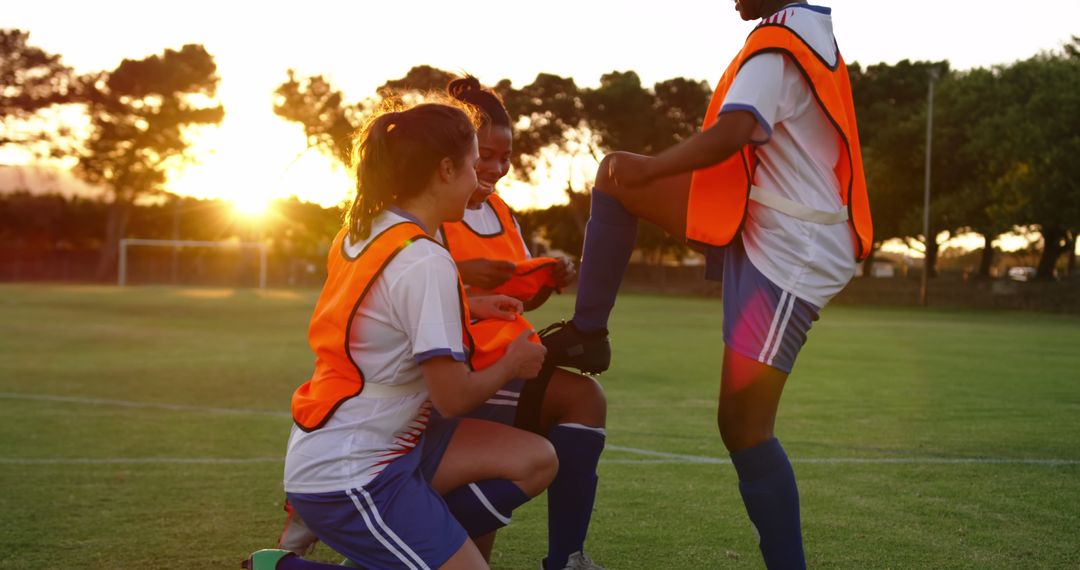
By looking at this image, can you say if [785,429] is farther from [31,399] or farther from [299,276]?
[299,276]

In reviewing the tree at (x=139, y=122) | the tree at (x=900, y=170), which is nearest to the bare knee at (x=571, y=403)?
the tree at (x=900, y=170)

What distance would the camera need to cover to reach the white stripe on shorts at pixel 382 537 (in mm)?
2701

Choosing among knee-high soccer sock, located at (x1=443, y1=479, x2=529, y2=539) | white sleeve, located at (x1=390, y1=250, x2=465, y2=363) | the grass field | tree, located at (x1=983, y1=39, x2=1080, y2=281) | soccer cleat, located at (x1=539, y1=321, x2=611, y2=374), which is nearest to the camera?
white sleeve, located at (x1=390, y1=250, x2=465, y2=363)

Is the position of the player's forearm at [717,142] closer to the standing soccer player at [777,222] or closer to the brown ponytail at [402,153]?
the standing soccer player at [777,222]

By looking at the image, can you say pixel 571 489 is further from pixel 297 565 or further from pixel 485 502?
pixel 297 565

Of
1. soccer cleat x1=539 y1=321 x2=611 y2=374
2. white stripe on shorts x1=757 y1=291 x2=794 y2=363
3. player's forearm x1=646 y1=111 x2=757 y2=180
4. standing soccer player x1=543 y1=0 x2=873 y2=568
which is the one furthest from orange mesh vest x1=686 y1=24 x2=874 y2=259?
soccer cleat x1=539 y1=321 x2=611 y2=374

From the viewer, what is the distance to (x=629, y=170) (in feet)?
10.6

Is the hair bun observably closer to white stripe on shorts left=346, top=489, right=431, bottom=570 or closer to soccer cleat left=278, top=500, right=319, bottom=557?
soccer cleat left=278, top=500, right=319, bottom=557

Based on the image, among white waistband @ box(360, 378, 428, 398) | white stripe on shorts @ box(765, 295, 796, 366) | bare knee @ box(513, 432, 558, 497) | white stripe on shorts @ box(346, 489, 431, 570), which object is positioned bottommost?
white stripe on shorts @ box(346, 489, 431, 570)

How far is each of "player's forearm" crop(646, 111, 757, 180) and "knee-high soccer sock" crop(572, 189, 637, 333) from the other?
1.61ft

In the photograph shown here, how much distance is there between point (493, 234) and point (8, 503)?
2.80m

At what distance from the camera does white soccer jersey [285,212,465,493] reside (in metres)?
2.61

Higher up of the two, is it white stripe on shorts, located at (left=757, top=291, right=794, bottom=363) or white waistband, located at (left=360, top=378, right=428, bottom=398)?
white stripe on shorts, located at (left=757, top=291, right=794, bottom=363)

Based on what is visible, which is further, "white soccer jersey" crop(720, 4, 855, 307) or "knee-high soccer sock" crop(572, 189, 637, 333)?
"knee-high soccer sock" crop(572, 189, 637, 333)
